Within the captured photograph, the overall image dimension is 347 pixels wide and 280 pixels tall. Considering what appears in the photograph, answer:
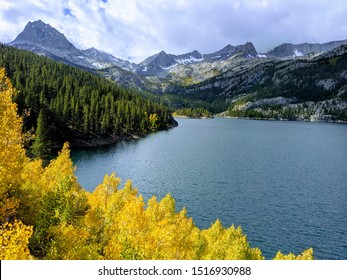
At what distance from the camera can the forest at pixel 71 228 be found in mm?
25141

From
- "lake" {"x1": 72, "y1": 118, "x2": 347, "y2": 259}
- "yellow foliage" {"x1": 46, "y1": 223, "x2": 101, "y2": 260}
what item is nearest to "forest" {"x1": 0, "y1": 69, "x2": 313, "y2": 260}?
"yellow foliage" {"x1": 46, "y1": 223, "x2": 101, "y2": 260}

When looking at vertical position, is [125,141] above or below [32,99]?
below

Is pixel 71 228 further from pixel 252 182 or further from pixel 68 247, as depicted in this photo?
pixel 252 182

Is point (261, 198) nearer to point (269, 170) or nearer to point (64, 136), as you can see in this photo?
point (269, 170)

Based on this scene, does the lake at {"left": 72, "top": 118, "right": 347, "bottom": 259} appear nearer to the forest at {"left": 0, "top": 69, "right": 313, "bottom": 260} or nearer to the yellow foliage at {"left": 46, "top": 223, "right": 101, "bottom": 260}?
the forest at {"left": 0, "top": 69, "right": 313, "bottom": 260}

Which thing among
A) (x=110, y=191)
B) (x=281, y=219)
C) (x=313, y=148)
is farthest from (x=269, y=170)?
(x=110, y=191)

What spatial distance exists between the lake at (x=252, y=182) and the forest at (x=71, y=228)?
804 inches

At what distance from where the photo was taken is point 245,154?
136500 millimetres

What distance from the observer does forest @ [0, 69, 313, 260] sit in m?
25.1

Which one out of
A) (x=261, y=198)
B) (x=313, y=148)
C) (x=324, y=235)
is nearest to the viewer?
(x=324, y=235)

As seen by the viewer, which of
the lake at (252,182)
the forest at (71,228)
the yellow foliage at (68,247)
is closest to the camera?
the forest at (71,228)

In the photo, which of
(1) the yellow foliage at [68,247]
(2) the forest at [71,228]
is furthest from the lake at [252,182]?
(1) the yellow foliage at [68,247]

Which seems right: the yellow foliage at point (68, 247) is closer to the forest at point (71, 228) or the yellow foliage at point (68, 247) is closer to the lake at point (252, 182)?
the forest at point (71, 228)

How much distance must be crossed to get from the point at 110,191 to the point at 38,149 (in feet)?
187
